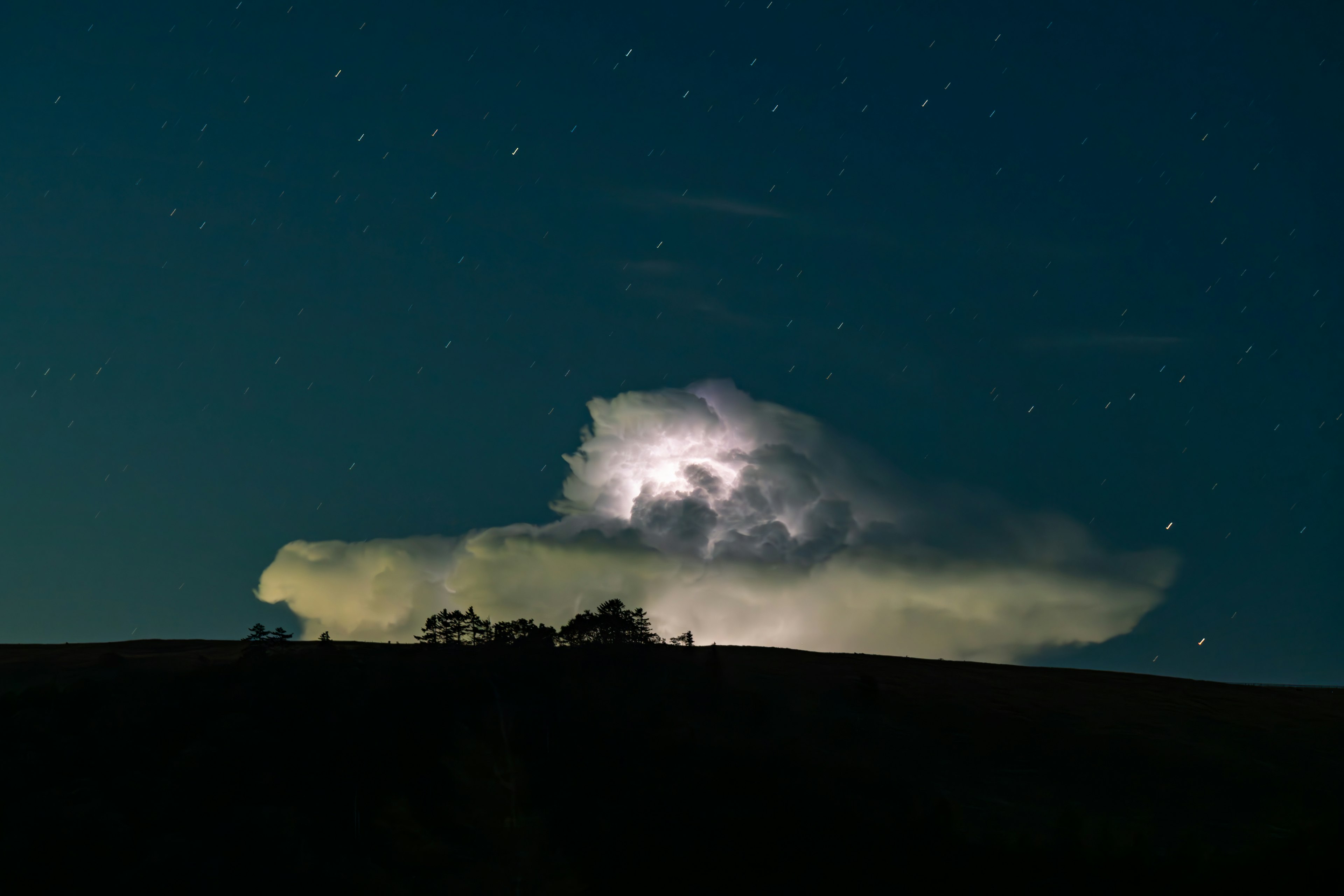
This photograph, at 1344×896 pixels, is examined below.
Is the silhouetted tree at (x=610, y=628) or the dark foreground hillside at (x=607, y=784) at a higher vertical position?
the silhouetted tree at (x=610, y=628)

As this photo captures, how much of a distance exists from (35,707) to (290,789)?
20800 mm

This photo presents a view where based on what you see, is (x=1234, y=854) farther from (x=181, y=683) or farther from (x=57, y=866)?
(x=181, y=683)

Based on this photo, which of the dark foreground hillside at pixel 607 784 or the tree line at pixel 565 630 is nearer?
the dark foreground hillside at pixel 607 784

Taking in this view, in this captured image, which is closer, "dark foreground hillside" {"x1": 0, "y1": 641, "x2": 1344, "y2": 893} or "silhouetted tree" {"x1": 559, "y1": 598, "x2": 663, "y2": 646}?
"dark foreground hillside" {"x1": 0, "y1": 641, "x2": 1344, "y2": 893}

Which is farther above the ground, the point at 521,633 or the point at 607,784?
the point at 521,633

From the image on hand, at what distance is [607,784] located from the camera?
5269cm

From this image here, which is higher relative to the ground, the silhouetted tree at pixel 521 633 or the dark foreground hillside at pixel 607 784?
the silhouetted tree at pixel 521 633

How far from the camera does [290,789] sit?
5191cm

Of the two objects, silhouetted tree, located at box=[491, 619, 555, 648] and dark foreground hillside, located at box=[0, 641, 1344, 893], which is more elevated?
silhouetted tree, located at box=[491, 619, 555, 648]

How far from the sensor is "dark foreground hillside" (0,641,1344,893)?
144 ft

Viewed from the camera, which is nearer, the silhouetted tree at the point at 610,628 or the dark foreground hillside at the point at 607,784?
the dark foreground hillside at the point at 607,784

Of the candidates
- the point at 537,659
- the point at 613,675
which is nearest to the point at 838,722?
the point at 613,675

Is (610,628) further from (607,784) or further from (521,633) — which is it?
(607,784)

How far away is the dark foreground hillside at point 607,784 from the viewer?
43.9m
